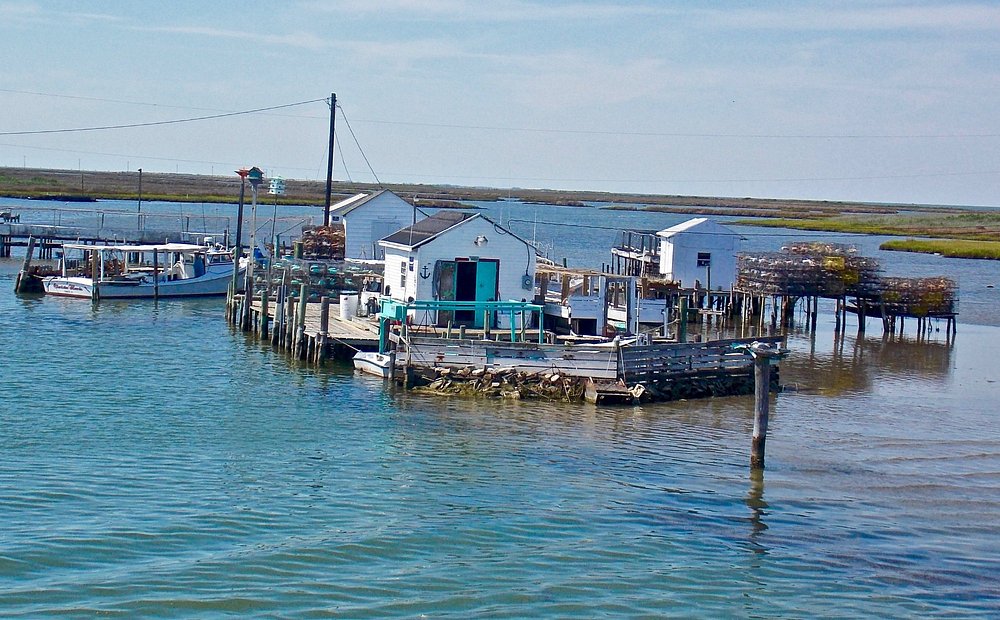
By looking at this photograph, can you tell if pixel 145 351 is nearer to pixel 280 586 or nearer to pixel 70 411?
pixel 70 411

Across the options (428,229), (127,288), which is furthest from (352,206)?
(428,229)

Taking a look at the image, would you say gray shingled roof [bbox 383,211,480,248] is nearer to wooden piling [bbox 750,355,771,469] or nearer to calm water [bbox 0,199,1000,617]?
calm water [bbox 0,199,1000,617]

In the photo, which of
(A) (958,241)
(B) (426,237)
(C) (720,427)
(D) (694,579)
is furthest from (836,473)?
(A) (958,241)

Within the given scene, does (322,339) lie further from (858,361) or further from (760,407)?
(858,361)

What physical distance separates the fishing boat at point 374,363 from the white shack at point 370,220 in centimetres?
1736

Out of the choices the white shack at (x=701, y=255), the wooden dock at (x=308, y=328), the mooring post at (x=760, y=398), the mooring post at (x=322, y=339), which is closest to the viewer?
the mooring post at (x=760, y=398)

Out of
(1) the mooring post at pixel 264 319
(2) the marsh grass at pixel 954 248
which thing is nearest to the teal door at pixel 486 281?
(1) the mooring post at pixel 264 319

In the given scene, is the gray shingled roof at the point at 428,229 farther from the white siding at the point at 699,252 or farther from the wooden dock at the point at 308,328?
the white siding at the point at 699,252

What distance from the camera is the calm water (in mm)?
14844

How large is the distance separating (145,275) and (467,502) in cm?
3792

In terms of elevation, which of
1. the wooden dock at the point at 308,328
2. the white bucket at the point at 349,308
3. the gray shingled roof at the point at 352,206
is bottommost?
the wooden dock at the point at 308,328

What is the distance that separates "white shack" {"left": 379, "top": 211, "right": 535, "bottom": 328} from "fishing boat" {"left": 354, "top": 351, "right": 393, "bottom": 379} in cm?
284

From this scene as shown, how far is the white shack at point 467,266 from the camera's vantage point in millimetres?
34219

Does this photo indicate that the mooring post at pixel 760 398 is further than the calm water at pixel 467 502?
Yes
